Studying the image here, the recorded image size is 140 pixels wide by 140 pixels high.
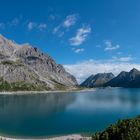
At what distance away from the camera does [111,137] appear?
3325 centimetres

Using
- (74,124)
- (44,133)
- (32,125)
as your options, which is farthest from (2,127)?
(74,124)

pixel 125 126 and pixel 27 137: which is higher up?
pixel 125 126

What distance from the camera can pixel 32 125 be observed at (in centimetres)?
9200

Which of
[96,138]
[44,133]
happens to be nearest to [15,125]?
[44,133]

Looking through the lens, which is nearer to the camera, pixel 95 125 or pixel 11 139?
pixel 11 139

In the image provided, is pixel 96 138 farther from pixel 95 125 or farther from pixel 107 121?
pixel 107 121

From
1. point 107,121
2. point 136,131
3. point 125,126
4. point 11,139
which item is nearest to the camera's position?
point 136,131

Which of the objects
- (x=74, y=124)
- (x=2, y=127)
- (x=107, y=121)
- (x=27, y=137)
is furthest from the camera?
(x=107, y=121)

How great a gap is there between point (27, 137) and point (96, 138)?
43227 millimetres

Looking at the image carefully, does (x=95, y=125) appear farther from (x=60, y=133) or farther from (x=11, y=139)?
(x=11, y=139)

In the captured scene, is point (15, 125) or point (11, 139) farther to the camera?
point (15, 125)

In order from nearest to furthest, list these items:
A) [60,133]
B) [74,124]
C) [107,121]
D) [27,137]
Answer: [27,137]
[60,133]
[74,124]
[107,121]

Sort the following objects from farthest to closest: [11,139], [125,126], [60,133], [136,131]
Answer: [60,133] < [11,139] < [125,126] < [136,131]

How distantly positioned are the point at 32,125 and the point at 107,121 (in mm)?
30958
